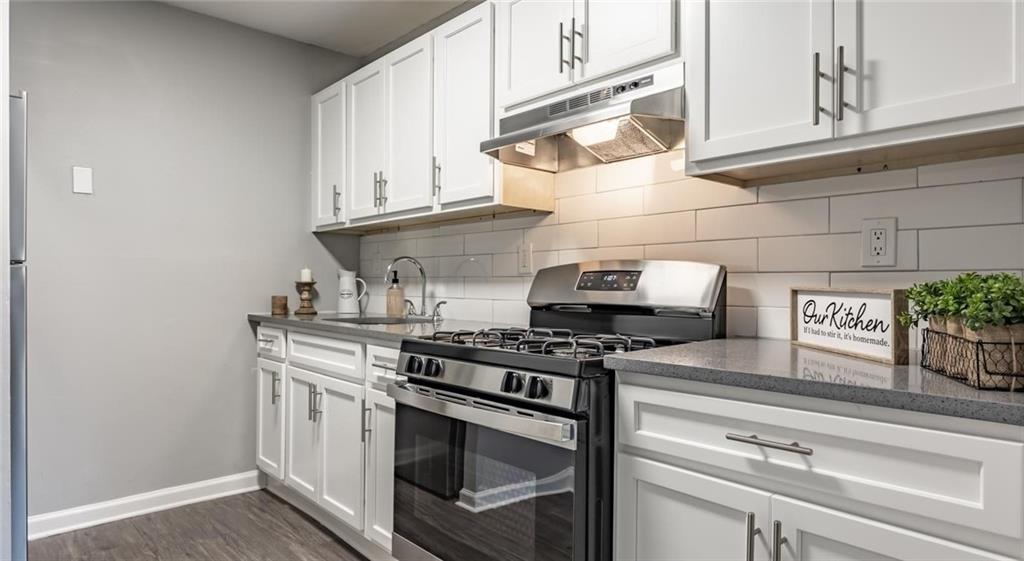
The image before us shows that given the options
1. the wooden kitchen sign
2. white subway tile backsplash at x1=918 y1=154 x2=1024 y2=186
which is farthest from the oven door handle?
white subway tile backsplash at x1=918 y1=154 x2=1024 y2=186

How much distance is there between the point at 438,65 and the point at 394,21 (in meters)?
0.76

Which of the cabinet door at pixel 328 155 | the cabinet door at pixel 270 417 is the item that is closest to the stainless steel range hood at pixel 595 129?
the cabinet door at pixel 328 155

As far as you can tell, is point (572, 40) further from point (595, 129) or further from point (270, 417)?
point (270, 417)

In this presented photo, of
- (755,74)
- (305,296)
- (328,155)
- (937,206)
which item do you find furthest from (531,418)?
(328,155)

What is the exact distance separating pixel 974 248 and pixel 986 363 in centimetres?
58

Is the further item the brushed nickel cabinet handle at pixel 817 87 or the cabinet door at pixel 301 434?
the cabinet door at pixel 301 434

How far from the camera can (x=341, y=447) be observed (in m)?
2.36

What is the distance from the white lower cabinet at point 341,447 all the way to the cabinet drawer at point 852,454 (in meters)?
1.28

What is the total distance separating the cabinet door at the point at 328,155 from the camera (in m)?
3.10

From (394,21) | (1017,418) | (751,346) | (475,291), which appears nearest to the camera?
(1017,418)

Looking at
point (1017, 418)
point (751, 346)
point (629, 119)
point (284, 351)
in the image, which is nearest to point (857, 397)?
point (1017, 418)

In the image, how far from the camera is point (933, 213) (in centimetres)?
148

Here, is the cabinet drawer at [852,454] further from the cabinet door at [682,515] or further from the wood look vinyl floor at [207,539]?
the wood look vinyl floor at [207,539]

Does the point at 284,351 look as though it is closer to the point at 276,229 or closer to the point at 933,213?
the point at 276,229
